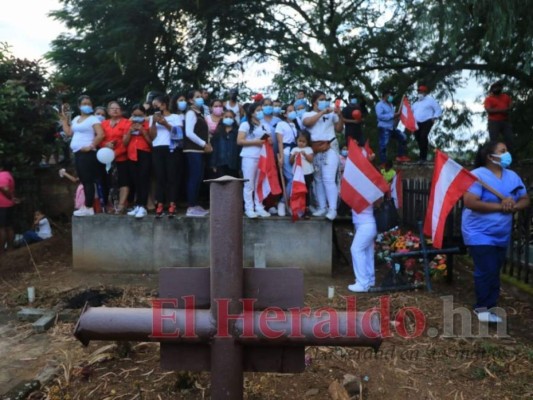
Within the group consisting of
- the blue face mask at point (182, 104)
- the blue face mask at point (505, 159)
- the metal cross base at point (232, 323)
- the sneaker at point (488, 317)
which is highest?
the blue face mask at point (182, 104)

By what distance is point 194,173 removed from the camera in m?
7.52

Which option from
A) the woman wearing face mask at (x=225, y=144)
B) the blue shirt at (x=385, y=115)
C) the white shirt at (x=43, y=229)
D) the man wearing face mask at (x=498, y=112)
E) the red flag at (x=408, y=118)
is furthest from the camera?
the blue shirt at (x=385, y=115)

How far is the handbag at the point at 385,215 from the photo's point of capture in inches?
257

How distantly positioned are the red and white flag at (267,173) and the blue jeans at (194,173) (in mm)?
881

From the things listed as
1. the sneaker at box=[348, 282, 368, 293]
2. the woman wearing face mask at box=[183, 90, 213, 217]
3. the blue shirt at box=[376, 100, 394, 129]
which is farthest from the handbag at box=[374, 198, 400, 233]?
the blue shirt at box=[376, 100, 394, 129]

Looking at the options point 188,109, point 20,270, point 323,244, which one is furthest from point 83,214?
point 323,244

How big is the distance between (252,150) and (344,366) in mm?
3921

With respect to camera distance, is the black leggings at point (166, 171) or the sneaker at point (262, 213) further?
the black leggings at point (166, 171)

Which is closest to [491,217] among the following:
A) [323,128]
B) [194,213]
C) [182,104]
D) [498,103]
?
[323,128]

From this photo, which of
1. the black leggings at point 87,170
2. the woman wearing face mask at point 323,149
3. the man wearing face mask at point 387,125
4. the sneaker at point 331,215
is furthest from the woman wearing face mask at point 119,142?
the man wearing face mask at point 387,125

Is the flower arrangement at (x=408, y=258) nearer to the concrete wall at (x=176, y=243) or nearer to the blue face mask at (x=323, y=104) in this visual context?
the concrete wall at (x=176, y=243)

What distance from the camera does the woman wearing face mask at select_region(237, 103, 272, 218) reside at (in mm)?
7324

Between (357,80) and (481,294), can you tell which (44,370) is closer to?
(481,294)

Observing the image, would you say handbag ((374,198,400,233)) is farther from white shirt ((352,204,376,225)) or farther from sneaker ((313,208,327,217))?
sneaker ((313,208,327,217))
